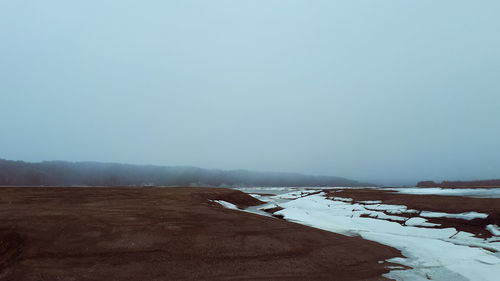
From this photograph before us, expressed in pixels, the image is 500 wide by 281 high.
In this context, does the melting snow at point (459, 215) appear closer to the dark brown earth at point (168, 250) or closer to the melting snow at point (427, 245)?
the melting snow at point (427, 245)

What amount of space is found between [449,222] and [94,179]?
18826cm

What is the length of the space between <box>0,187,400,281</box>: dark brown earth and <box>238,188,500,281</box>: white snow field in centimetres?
129

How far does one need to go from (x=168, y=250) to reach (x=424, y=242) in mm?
13409

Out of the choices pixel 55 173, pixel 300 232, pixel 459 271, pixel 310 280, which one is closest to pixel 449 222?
pixel 459 271

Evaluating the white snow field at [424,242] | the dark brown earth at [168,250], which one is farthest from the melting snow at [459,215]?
the dark brown earth at [168,250]

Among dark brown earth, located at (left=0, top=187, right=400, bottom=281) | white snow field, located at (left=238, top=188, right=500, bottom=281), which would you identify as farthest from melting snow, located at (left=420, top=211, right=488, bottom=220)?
dark brown earth, located at (left=0, top=187, right=400, bottom=281)

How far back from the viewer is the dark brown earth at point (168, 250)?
8664 millimetres

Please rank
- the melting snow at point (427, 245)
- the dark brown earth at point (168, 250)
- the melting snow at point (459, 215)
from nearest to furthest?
the dark brown earth at point (168, 250) → the melting snow at point (427, 245) → the melting snow at point (459, 215)

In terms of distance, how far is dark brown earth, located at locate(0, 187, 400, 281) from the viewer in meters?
8.66

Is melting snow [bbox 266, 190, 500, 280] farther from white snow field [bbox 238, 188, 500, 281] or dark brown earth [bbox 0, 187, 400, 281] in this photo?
dark brown earth [bbox 0, 187, 400, 281]

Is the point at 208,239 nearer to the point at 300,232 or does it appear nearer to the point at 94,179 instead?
the point at 300,232

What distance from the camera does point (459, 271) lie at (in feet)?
32.5

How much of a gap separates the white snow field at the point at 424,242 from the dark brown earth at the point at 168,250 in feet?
4.23

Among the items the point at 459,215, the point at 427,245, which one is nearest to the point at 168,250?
the point at 427,245
